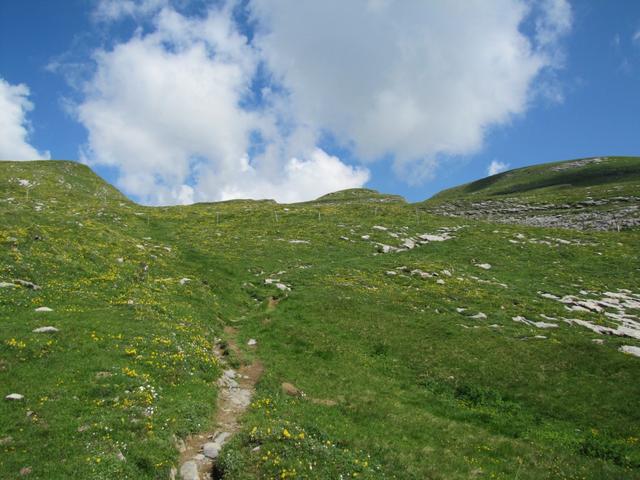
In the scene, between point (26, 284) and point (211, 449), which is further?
point (26, 284)

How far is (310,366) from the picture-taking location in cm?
2239

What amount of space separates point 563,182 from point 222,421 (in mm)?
151848

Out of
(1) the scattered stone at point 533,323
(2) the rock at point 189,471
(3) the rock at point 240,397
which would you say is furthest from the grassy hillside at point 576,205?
(2) the rock at point 189,471

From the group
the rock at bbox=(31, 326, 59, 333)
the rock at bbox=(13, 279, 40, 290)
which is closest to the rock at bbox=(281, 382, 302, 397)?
the rock at bbox=(31, 326, 59, 333)

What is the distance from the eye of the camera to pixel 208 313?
28000 millimetres

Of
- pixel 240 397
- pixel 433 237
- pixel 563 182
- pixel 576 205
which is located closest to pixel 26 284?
pixel 240 397

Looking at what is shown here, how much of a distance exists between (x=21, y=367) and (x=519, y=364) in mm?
24469

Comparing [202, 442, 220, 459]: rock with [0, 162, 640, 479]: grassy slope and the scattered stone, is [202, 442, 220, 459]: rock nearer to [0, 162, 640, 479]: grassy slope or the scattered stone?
[0, 162, 640, 479]: grassy slope

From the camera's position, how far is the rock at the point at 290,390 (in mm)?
19391

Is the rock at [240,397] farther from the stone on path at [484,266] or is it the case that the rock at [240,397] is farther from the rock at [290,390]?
the stone on path at [484,266]

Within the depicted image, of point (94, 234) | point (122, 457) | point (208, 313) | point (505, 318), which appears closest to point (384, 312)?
point (505, 318)

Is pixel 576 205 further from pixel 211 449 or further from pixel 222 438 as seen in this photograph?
pixel 211 449

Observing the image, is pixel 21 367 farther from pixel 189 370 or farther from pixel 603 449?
pixel 603 449

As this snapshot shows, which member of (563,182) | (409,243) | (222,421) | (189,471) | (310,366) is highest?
(563,182)
